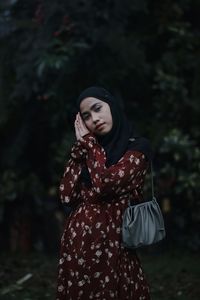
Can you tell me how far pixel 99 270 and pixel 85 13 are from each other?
4.02 meters

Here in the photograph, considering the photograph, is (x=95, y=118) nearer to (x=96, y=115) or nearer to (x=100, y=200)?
(x=96, y=115)

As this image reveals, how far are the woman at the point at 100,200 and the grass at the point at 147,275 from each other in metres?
2.26

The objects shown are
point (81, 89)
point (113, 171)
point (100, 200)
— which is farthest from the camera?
point (81, 89)

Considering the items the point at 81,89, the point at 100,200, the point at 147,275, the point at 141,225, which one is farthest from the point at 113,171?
the point at 81,89

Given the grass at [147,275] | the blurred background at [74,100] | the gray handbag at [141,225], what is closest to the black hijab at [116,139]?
the gray handbag at [141,225]

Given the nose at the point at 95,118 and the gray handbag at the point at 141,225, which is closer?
the gray handbag at the point at 141,225

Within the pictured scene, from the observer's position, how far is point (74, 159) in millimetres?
4348

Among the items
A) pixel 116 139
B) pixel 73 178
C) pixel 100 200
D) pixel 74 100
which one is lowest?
pixel 74 100

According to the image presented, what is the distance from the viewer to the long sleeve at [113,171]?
411 cm

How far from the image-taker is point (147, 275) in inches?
291

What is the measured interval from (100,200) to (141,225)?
0.89 feet

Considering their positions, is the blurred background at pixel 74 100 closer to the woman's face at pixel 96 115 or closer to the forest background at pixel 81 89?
the forest background at pixel 81 89

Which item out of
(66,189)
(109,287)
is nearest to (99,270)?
(109,287)

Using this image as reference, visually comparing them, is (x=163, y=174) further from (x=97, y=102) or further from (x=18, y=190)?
(x=97, y=102)
